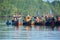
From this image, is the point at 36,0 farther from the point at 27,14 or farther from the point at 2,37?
the point at 2,37

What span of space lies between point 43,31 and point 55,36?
375mm

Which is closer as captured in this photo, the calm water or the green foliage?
the calm water

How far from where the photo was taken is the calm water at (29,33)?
2.96m

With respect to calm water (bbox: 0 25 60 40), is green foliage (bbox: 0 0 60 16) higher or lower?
higher

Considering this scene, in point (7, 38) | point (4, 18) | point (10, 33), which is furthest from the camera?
point (4, 18)

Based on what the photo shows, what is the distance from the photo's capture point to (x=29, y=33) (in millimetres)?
3221

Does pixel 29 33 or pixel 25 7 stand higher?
pixel 25 7

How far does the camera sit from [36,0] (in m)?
3.53

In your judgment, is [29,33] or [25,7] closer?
[29,33]

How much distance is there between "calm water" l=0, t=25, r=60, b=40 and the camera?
9.73 ft

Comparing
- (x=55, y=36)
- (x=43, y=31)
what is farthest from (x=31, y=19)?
(x=55, y=36)

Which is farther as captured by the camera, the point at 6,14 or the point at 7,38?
the point at 6,14

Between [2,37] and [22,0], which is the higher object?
[22,0]

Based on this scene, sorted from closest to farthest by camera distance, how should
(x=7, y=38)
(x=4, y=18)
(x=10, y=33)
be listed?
(x=7, y=38), (x=10, y=33), (x=4, y=18)
